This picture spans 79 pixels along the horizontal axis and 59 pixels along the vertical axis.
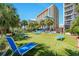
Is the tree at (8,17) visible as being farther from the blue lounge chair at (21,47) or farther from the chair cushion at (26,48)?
the chair cushion at (26,48)

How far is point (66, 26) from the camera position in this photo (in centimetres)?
327

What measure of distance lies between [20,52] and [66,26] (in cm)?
83

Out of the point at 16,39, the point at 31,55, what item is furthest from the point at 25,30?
the point at 31,55

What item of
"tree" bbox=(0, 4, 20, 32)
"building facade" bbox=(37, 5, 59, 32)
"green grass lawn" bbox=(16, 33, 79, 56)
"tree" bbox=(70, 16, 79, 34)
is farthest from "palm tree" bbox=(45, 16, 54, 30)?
"tree" bbox=(0, 4, 20, 32)

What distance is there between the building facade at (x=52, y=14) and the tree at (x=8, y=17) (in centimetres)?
37

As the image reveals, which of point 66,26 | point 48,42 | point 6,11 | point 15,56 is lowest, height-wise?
point 15,56

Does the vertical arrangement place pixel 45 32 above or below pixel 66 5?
below

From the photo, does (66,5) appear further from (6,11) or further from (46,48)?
(6,11)

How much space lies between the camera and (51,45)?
3211 mm

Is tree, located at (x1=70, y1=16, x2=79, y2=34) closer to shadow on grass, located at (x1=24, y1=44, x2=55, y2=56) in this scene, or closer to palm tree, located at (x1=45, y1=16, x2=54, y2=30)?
palm tree, located at (x1=45, y1=16, x2=54, y2=30)

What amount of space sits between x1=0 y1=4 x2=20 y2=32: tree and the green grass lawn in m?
0.29

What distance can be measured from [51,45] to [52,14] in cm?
49

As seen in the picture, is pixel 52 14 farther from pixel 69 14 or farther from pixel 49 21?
pixel 69 14

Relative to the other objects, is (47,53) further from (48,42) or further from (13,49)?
(13,49)
